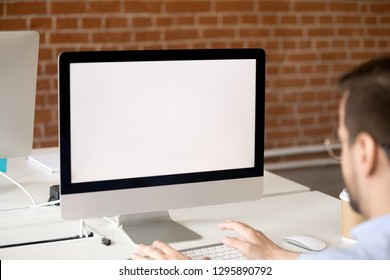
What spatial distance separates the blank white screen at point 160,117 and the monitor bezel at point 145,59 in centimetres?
1

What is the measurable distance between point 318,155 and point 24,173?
9.50ft

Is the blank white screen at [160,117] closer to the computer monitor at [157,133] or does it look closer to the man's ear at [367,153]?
the computer monitor at [157,133]

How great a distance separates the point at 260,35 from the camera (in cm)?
461

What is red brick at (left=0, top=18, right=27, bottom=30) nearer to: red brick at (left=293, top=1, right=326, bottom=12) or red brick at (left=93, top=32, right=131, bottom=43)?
red brick at (left=93, top=32, right=131, bottom=43)

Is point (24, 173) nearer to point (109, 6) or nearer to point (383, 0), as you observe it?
point (109, 6)

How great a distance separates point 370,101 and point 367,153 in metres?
0.09

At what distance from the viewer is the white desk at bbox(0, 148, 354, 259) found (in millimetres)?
1772

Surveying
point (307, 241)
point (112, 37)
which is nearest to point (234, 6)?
point (112, 37)

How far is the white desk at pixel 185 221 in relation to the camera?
1772mm

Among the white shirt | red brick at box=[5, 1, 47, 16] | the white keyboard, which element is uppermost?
red brick at box=[5, 1, 47, 16]

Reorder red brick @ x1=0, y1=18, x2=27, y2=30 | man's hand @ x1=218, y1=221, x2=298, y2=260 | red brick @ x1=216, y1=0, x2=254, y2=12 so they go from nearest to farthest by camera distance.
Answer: man's hand @ x1=218, y1=221, x2=298, y2=260 → red brick @ x1=0, y1=18, x2=27, y2=30 → red brick @ x1=216, y1=0, x2=254, y2=12

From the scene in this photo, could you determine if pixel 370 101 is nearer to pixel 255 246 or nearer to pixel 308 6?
pixel 255 246

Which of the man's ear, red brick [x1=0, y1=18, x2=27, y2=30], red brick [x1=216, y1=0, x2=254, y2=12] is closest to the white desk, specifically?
the man's ear

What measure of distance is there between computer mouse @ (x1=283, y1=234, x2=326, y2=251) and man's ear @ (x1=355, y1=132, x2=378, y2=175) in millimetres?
639
